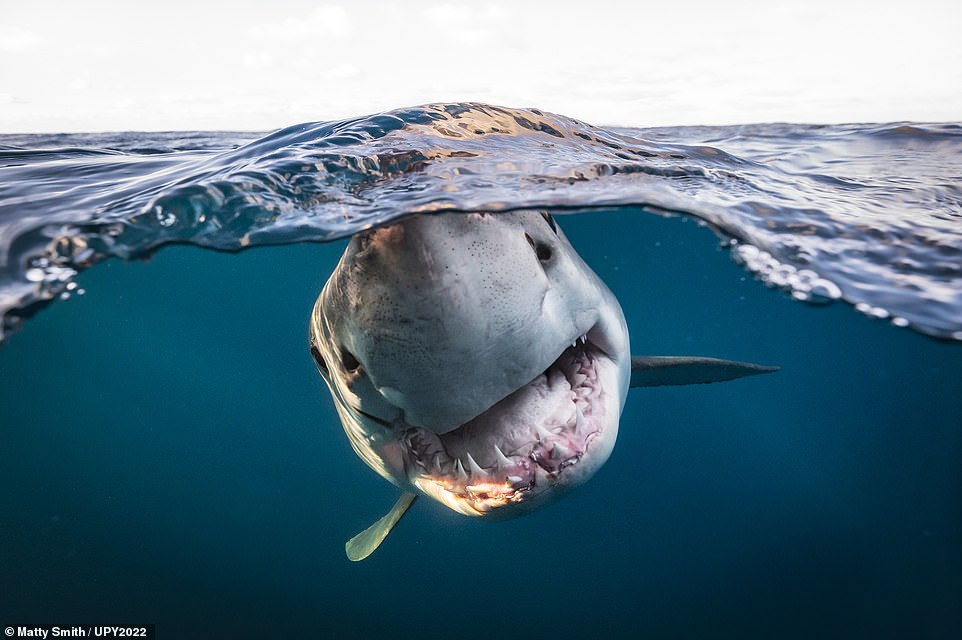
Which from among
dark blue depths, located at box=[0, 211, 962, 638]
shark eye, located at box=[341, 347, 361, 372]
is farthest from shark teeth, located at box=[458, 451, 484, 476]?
dark blue depths, located at box=[0, 211, 962, 638]

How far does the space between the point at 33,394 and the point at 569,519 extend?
977 inches

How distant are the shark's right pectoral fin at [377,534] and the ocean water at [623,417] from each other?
1.36 ft

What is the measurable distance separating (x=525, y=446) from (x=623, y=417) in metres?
16.7

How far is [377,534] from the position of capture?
13.3ft

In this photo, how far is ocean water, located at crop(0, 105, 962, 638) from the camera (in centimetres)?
336

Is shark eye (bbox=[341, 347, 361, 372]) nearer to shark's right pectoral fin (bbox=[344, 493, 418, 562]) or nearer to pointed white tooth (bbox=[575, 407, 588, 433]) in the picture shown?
pointed white tooth (bbox=[575, 407, 588, 433])

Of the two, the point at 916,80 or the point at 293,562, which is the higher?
the point at 916,80

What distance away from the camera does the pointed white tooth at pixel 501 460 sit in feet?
5.92

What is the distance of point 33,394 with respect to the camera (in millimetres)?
24375

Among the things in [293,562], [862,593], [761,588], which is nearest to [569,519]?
[761,588]

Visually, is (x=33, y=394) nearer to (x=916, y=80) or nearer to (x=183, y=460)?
(x=183, y=460)

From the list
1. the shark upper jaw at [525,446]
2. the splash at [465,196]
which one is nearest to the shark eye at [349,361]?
the shark upper jaw at [525,446]

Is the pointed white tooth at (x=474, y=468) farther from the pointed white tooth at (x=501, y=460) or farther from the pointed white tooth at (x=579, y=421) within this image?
the pointed white tooth at (x=579, y=421)

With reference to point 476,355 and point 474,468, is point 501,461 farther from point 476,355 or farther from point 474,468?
point 476,355
